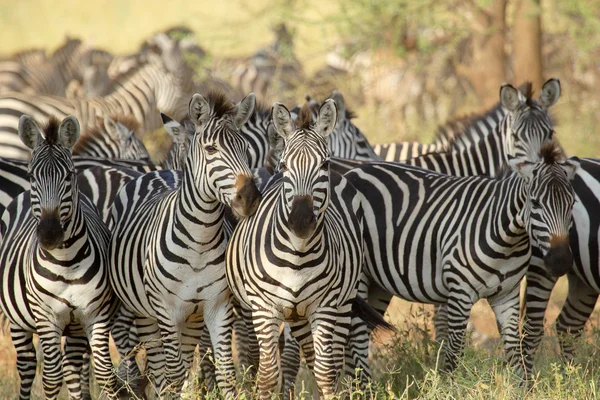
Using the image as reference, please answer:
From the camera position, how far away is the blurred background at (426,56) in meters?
12.9

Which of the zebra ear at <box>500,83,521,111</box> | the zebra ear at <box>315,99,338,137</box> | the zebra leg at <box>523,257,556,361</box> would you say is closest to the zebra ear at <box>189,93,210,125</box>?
the zebra ear at <box>315,99,338,137</box>

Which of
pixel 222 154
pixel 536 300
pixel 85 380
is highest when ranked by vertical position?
pixel 222 154

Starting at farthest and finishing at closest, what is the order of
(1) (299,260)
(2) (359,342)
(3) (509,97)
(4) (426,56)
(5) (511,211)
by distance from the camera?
1. (4) (426,56)
2. (3) (509,97)
3. (2) (359,342)
4. (5) (511,211)
5. (1) (299,260)

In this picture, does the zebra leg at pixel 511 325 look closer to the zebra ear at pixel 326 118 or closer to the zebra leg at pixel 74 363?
the zebra ear at pixel 326 118

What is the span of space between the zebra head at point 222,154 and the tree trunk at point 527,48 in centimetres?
861

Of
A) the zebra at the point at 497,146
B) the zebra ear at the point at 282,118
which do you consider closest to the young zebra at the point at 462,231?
the zebra at the point at 497,146

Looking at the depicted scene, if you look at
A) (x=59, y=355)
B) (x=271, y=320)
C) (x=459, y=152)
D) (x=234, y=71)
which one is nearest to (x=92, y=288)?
(x=59, y=355)

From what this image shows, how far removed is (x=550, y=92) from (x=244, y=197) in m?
3.88

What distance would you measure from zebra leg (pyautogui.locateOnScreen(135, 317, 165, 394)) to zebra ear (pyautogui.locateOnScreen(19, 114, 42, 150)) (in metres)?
1.47

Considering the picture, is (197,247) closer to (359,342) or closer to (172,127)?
(359,342)

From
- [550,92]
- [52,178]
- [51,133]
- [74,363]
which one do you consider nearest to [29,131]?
[51,133]

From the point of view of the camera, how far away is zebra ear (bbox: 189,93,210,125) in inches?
207

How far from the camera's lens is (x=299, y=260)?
16.4 ft

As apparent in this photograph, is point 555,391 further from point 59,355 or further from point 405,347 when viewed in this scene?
point 59,355
